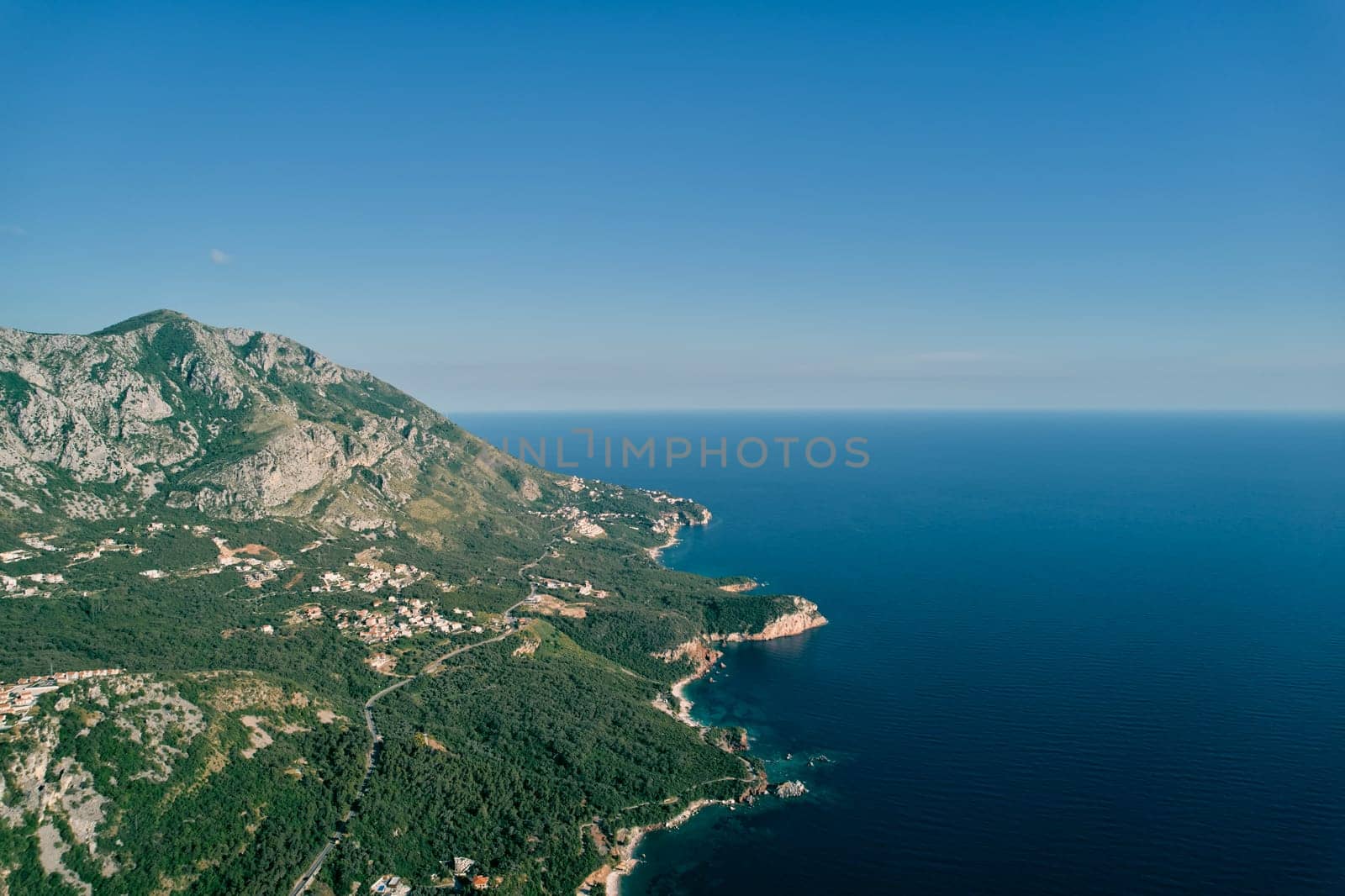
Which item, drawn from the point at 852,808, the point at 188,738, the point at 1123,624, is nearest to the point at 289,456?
the point at 188,738

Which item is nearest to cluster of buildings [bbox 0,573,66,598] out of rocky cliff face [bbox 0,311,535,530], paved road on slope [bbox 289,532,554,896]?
rocky cliff face [bbox 0,311,535,530]

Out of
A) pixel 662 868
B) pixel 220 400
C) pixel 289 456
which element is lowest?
pixel 662 868

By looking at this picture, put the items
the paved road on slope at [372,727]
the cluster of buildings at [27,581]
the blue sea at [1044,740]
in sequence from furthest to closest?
the cluster of buildings at [27,581]
the blue sea at [1044,740]
the paved road on slope at [372,727]

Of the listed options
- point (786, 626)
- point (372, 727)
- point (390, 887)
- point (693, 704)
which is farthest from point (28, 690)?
point (786, 626)

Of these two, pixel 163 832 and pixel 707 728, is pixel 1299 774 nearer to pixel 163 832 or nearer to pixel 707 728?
pixel 707 728

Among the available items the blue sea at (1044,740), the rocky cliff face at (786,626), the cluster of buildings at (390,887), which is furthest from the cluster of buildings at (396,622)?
the cluster of buildings at (390,887)

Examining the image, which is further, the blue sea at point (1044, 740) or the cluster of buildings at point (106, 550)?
the cluster of buildings at point (106, 550)

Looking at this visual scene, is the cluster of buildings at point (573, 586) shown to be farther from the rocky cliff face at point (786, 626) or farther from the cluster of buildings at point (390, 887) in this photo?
the cluster of buildings at point (390, 887)
